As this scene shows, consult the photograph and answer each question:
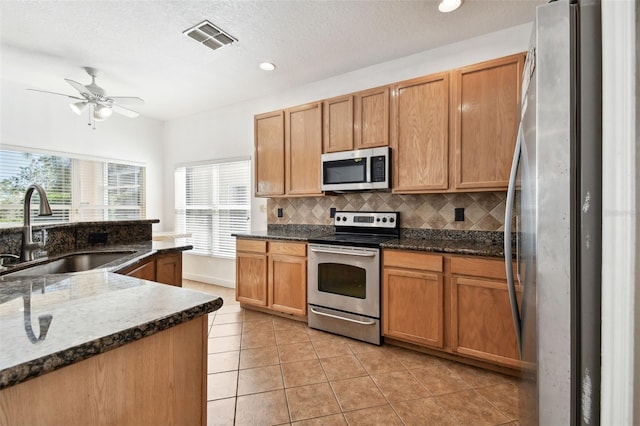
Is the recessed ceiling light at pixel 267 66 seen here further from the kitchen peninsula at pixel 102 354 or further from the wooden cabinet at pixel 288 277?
the kitchen peninsula at pixel 102 354

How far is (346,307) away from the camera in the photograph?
2754 millimetres

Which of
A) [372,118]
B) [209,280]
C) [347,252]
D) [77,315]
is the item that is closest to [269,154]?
[372,118]

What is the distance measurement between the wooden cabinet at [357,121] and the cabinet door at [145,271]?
1918mm

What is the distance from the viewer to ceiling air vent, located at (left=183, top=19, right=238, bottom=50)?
2519 mm

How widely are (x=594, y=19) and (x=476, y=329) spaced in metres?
2.04

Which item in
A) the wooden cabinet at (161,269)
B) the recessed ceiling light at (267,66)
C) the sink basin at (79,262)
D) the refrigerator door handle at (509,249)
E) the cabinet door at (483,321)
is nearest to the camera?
the refrigerator door handle at (509,249)

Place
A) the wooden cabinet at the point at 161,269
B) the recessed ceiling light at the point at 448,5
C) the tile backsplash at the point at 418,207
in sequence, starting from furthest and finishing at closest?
the tile backsplash at the point at 418,207 < the recessed ceiling light at the point at 448,5 < the wooden cabinet at the point at 161,269

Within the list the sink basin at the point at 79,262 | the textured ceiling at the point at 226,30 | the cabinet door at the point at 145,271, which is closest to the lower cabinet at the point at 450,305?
the cabinet door at the point at 145,271

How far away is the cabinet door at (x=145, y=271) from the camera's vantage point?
1.84m

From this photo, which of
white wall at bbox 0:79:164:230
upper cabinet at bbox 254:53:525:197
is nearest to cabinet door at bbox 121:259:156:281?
upper cabinet at bbox 254:53:525:197

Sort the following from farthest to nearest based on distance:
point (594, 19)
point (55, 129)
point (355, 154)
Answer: point (55, 129), point (355, 154), point (594, 19)

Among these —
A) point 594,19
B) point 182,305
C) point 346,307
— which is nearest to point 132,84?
point 346,307

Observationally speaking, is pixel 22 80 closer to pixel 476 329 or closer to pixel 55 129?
pixel 55 129

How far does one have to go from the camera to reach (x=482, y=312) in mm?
2176
